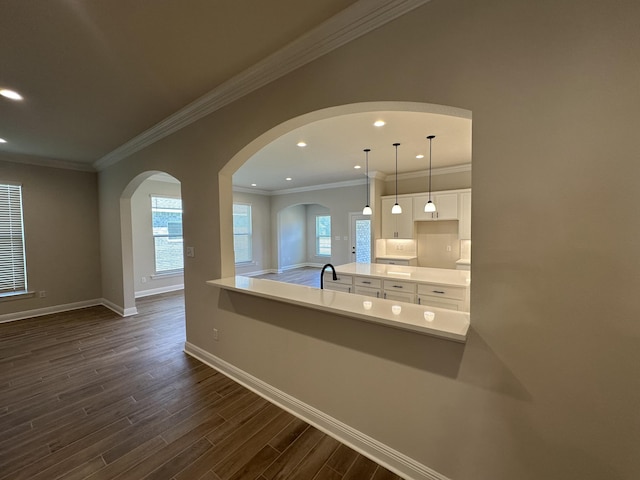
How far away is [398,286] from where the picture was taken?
3.49 meters

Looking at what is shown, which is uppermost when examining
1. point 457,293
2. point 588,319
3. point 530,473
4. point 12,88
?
point 12,88

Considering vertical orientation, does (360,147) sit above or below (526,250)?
above

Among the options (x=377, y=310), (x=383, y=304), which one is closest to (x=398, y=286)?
(x=383, y=304)

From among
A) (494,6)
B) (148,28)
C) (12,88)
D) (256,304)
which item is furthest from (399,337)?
(12,88)

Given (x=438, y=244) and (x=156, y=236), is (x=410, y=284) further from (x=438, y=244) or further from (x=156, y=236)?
(x=156, y=236)

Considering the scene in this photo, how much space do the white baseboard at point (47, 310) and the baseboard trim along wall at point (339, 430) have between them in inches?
172

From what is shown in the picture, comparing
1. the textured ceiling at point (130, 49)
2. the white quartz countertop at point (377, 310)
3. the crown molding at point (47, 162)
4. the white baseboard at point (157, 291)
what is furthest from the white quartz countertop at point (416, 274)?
the crown molding at point (47, 162)

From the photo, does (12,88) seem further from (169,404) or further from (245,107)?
(169,404)

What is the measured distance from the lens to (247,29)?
66.9 inches

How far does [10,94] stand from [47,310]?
413cm

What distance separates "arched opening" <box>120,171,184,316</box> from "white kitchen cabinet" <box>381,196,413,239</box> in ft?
15.7

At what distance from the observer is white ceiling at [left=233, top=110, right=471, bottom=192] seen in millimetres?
3205

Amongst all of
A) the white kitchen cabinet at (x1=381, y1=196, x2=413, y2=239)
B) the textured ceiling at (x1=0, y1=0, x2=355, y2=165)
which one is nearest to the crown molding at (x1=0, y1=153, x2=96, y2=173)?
the textured ceiling at (x1=0, y1=0, x2=355, y2=165)

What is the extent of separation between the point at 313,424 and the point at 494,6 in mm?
2817
